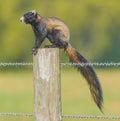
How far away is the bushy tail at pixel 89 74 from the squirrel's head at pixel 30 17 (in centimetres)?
46

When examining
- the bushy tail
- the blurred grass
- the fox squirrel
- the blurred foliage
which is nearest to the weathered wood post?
the bushy tail

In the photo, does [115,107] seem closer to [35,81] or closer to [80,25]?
[35,81]

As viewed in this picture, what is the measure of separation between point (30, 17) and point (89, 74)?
0.82 meters

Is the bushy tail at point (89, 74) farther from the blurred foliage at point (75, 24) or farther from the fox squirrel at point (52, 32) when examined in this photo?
the blurred foliage at point (75, 24)

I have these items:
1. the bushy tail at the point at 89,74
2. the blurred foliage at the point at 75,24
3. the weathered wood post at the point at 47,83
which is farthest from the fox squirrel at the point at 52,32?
the blurred foliage at the point at 75,24

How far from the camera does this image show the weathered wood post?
5668 millimetres

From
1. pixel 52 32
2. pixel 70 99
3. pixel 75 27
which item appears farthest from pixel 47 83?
pixel 75 27

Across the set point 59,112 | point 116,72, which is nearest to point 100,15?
point 116,72

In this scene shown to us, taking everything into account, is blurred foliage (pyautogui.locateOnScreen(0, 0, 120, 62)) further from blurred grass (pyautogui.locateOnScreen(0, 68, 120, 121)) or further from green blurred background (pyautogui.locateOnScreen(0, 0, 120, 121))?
blurred grass (pyautogui.locateOnScreen(0, 68, 120, 121))

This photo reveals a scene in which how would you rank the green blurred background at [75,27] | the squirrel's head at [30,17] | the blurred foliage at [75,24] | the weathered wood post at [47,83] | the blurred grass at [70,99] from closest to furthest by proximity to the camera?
the weathered wood post at [47,83]
the squirrel's head at [30,17]
the blurred grass at [70,99]
the green blurred background at [75,27]
the blurred foliage at [75,24]

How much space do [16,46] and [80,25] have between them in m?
3.19

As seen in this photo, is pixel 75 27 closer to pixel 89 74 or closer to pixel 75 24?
pixel 75 24

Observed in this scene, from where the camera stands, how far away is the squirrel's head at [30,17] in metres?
6.54

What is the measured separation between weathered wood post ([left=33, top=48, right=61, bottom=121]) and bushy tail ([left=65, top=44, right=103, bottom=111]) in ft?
0.99
